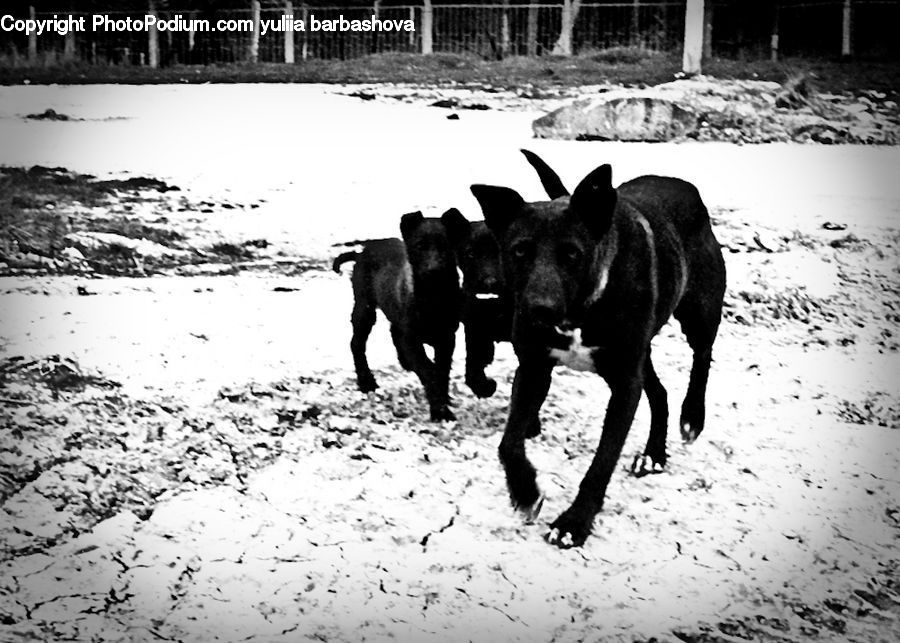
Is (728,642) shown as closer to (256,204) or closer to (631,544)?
(631,544)

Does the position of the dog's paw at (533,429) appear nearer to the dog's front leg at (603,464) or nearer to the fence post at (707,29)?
the dog's front leg at (603,464)

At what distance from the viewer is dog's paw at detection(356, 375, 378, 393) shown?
346 centimetres

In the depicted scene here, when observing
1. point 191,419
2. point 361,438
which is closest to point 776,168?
point 361,438

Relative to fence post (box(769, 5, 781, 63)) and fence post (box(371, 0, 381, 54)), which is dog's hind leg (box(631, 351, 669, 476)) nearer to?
fence post (box(769, 5, 781, 63))

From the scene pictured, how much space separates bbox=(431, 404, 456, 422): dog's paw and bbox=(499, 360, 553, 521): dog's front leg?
55cm

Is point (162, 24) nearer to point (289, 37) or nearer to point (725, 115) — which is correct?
point (289, 37)

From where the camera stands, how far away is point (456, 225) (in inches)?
120

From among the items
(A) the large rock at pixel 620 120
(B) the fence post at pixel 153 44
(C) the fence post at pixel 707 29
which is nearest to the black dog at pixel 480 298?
(A) the large rock at pixel 620 120

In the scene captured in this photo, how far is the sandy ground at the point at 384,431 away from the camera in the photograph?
2.52 meters

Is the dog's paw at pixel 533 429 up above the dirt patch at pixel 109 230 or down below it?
below

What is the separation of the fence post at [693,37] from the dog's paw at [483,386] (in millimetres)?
1443

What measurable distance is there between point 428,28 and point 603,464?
1978 mm

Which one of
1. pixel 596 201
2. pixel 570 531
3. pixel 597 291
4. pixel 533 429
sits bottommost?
pixel 570 531

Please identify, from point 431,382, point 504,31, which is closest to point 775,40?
point 504,31
